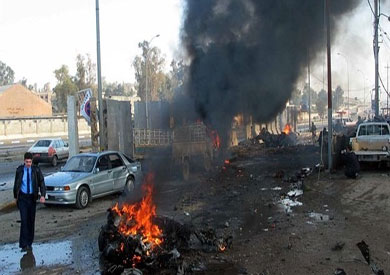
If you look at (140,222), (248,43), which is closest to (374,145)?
(248,43)

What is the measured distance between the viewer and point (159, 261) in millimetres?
6188

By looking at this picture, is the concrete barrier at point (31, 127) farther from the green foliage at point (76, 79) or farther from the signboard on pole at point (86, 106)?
the signboard on pole at point (86, 106)

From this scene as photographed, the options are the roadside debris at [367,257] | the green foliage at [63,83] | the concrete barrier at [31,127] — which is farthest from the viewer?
the green foliage at [63,83]

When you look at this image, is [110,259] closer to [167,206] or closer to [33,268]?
[33,268]

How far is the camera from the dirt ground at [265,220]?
6488 mm

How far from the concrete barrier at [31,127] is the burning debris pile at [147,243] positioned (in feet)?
142

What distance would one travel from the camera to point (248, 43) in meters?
20.4

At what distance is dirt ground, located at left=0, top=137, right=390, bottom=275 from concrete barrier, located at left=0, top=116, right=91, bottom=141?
3863 cm

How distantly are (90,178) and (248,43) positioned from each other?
11908 mm

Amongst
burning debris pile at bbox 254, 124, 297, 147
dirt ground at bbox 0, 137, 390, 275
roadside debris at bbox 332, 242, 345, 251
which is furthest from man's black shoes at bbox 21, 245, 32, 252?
burning debris pile at bbox 254, 124, 297, 147

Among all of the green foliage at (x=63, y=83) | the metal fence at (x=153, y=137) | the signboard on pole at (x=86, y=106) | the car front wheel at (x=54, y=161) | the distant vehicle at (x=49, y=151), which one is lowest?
the car front wheel at (x=54, y=161)

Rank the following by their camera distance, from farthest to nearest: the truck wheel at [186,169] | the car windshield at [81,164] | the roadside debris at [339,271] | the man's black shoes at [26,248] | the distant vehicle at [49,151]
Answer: the distant vehicle at [49,151] < the truck wheel at [186,169] < the car windshield at [81,164] < the man's black shoes at [26,248] < the roadside debris at [339,271]

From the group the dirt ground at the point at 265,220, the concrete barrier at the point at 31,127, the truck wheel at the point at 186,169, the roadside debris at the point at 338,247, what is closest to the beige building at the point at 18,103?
the concrete barrier at the point at 31,127

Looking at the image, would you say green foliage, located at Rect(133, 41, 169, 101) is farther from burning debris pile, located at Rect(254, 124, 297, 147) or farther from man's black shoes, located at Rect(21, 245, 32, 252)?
man's black shoes, located at Rect(21, 245, 32, 252)
